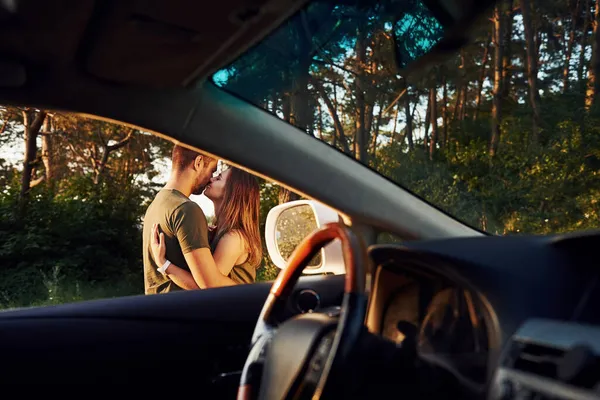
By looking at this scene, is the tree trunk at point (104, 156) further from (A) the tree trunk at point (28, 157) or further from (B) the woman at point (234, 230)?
(B) the woman at point (234, 230)

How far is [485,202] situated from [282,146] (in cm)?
66

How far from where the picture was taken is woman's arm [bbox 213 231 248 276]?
4.11m

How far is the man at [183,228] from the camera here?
12.8 ft

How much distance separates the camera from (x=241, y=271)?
Result: 418cm

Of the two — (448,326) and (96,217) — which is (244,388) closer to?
(448,326)

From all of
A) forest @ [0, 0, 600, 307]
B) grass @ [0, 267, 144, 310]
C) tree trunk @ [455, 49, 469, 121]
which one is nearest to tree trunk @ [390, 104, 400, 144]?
forest @ [0, 0, 600, 307]

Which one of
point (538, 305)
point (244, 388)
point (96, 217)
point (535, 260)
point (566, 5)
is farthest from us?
point (96, 217)

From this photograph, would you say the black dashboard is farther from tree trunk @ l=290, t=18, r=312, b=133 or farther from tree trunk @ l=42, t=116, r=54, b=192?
tree trunk @ l=42, t=116, r=54, b=192

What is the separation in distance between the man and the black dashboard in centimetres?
216

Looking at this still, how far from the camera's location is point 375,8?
2.20 meters

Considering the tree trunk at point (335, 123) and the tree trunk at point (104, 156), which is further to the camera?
the tree trunk at point (104, 156)

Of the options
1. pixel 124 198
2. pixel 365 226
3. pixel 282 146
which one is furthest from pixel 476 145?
pixel 124 198

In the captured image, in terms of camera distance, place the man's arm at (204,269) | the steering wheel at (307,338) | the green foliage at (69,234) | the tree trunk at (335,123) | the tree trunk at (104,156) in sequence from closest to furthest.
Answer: the steering wheel at (307,338) → the tree trunk at (335,123) → the man's arm at (204,269) → the green foliage at (69,234) → the tree trunk at (104,156)

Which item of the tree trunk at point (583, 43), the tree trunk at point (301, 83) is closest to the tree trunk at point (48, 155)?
the tree trunk at point (301, 83)
